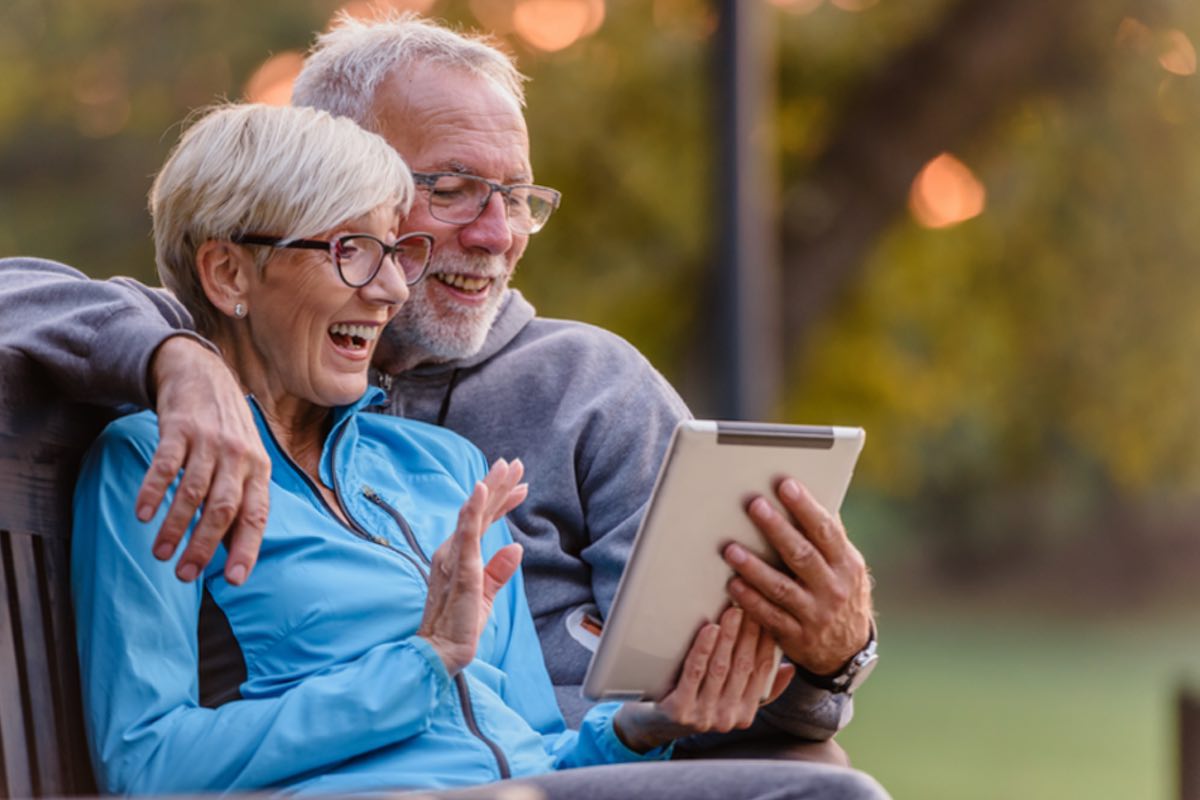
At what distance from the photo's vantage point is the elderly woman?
212cm

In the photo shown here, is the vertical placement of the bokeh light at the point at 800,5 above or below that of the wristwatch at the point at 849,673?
above

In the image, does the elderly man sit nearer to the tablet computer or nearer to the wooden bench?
the tablet computer

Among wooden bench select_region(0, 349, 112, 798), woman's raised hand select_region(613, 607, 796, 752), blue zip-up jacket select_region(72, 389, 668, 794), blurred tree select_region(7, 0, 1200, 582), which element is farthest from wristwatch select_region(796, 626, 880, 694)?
blurred tree select_region(7, 0, 1200, 582)

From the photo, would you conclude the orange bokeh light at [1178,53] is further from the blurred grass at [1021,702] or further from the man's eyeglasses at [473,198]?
the man's eyeglasses at [473,198]

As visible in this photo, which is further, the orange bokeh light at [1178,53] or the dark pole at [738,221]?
the orange bokeh light at [1178,53]

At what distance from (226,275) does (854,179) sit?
7215mm

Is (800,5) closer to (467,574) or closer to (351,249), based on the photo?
(351,249)

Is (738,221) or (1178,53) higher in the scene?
(1178,53)

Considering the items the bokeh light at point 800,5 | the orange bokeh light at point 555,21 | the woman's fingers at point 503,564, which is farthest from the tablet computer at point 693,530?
the bokeh light at point 800,5

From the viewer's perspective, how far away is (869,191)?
30.3 feet

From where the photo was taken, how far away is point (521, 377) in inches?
121

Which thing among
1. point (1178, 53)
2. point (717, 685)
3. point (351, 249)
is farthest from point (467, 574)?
point (1178, 53)

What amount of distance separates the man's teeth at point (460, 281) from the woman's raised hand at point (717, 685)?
35.1 inches

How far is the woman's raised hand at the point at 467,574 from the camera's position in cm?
216
